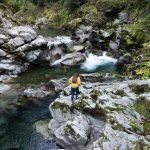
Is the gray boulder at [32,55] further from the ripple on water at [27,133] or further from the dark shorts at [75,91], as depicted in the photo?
the dark shorts at [75,91]

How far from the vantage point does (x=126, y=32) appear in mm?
54375

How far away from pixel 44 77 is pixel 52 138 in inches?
746

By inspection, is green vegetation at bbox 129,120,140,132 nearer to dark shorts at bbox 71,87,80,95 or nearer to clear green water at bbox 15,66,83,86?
dark shorts at bbox 71,87,80,95

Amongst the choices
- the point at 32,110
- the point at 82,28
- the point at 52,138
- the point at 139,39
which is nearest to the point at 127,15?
the point at 82,28

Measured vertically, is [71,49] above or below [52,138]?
above

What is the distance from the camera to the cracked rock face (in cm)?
2280

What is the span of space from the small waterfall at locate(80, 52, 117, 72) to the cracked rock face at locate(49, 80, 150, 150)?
20.5 meters

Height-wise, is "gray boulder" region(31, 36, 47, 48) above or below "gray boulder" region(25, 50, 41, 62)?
above

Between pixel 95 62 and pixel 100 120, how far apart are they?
92.3 feet

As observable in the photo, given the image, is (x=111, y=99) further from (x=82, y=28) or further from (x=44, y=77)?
(x=82, y=28)

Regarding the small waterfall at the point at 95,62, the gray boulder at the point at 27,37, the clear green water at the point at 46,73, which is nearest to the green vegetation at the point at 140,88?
the clear green water at the point at 46,73

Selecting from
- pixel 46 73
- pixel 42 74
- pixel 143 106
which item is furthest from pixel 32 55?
pixel 143 106

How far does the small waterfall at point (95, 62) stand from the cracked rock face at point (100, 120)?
20.5 meters

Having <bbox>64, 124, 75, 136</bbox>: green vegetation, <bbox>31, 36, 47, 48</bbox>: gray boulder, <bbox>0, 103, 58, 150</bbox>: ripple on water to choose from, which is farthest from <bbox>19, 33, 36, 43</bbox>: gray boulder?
<bbox>64, 124, 75, 136</bbox>: green vegetation
